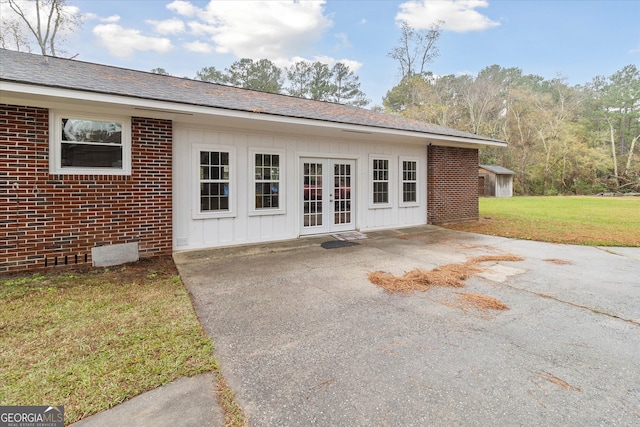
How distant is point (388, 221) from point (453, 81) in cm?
3158

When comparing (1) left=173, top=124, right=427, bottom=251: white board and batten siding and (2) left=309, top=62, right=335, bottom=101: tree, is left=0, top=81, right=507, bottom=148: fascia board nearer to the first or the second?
(1) left=173, top=124, right=427, bottom=251: white board and batten siding


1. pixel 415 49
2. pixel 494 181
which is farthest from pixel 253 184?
pixel 415 49

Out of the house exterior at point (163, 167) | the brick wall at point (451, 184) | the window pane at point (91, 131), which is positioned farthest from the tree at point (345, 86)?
the window pane at point (91, 131)

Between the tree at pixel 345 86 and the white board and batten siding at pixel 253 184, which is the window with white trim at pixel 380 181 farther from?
the tree at pixel 345 86

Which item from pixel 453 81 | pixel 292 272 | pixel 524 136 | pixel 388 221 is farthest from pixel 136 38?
pixel 524 136

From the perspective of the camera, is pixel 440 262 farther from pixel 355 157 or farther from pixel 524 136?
pixel 524 136

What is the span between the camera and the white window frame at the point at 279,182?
7020mm

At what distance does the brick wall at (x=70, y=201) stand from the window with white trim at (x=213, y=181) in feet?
1.92

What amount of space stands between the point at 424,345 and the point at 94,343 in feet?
9.40

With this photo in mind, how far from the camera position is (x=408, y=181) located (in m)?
9.68

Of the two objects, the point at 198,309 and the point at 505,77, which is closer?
the point at 198,309

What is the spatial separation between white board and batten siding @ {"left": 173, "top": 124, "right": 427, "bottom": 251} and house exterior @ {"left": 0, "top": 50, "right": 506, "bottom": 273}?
0.02 m

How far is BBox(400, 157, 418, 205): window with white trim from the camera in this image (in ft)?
31.3

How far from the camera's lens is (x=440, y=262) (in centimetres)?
552
